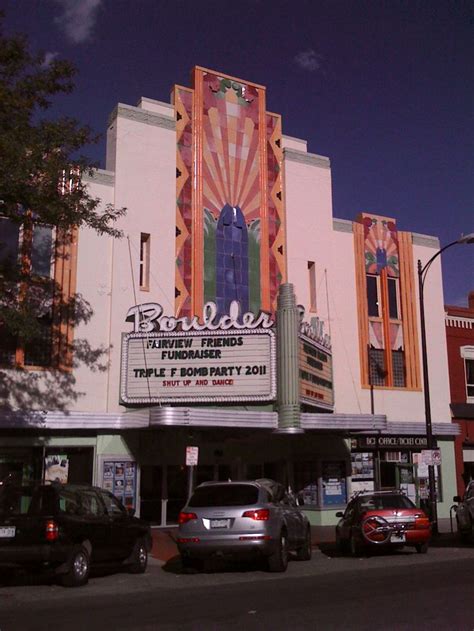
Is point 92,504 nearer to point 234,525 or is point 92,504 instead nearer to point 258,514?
point 234,525

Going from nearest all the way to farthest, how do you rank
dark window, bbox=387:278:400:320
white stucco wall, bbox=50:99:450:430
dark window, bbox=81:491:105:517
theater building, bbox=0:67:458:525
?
1. dark window, bbox=81:491:105:517
2. theater building, bbox=0:67:458:525
3. white stucco wall, bbox=50:99:450:430
4. dark window, bbox=387:278:400:320

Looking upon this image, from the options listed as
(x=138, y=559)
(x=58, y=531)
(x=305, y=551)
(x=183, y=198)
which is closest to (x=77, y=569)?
(x=58, y=531)

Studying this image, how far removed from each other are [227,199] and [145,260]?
4.24m

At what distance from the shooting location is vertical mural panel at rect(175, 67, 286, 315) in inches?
1070

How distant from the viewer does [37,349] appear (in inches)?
937

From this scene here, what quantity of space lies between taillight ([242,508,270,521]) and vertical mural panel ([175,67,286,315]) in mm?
13016

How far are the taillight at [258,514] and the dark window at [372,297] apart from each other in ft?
57.5

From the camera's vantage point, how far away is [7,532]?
12727 mm

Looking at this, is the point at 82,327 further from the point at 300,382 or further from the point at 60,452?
the point at 300,382

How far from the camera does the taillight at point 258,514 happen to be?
14.1 m

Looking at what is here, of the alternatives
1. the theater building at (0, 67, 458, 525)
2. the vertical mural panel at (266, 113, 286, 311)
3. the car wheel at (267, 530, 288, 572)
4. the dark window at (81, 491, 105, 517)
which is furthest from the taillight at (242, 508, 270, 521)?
the vertical mural panel at (266, 113, 286, 311)

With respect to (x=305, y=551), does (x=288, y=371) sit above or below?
above

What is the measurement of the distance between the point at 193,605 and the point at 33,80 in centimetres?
1247

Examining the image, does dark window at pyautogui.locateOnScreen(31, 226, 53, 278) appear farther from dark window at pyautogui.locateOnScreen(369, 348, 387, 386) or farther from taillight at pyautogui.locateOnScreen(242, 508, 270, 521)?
dark window at pyautogui.locateOnScreen(369, 348, 387, 386)
